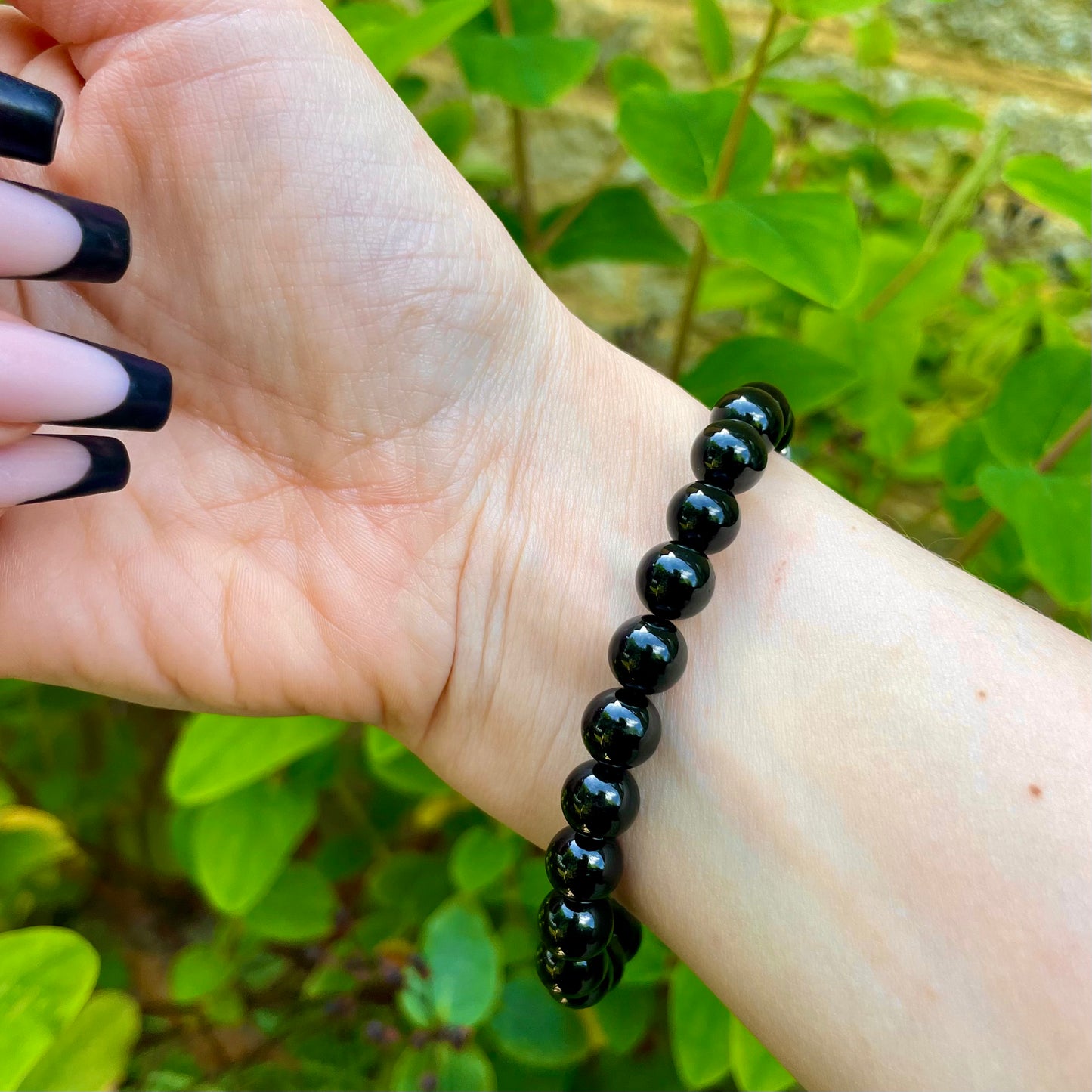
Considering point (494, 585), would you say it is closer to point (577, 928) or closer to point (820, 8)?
point (577, 928)

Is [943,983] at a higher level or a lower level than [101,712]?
higher

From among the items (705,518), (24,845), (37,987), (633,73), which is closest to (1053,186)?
(705,518)

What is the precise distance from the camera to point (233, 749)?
59cm

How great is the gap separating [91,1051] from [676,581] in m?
0.47

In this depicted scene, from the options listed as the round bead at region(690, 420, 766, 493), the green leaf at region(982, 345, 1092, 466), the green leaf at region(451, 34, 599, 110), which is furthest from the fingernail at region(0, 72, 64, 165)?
the green leaf at region(982, 345, 1092, 466)

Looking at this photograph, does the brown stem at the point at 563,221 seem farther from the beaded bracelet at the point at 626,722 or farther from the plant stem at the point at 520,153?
the beaded bracelet at the point at 626,722

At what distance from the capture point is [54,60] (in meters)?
0.52

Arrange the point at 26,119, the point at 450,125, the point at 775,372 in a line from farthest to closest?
the point at 450,125, the point at 775,372, the point at 26,119

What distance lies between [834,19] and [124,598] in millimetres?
975

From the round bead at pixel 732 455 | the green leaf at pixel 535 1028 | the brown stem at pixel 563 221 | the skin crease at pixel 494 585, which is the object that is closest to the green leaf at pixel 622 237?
the brown stem at pixel 563 221

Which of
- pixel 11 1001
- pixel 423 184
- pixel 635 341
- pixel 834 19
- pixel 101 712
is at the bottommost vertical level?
pixel 101 712

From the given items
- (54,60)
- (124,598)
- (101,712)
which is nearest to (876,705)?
(124,598)

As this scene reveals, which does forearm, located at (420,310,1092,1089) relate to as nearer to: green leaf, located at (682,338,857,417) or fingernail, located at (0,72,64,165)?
green leaf, located at (682,338,857,417)

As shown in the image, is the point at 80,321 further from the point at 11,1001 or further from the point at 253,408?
the point at 11,1001
